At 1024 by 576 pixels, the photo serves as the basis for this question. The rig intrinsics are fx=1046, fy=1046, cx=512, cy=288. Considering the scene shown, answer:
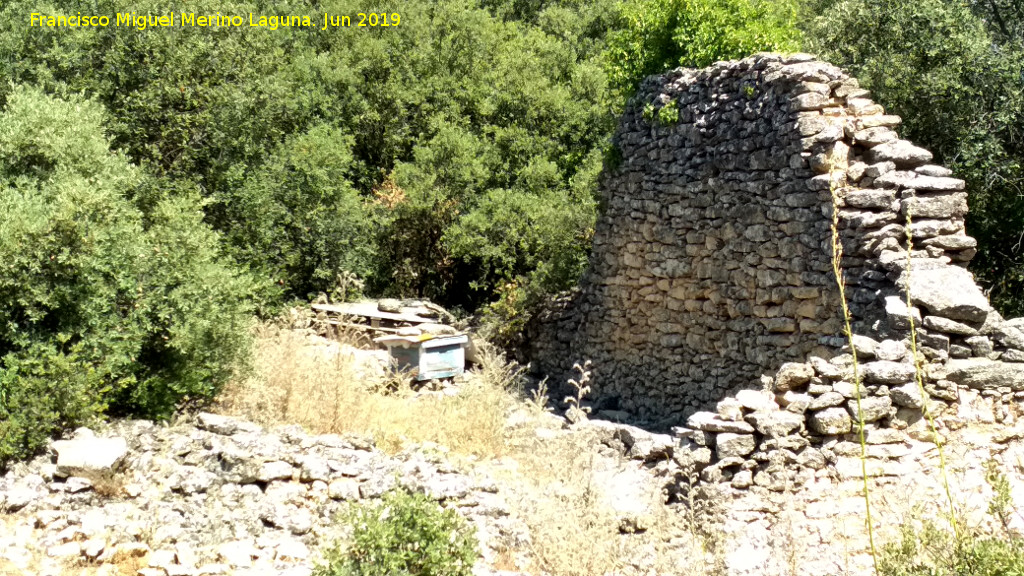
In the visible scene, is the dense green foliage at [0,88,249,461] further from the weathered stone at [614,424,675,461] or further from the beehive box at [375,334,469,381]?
the weathered stone at [614,424,675,461]

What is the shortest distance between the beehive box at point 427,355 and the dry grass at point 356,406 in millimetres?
1913

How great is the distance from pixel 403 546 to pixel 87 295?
4.18m

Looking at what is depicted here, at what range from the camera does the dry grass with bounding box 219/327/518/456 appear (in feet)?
Result: 29.6

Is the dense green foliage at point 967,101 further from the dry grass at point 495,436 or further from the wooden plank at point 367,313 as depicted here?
the wooden plank at point 367,313

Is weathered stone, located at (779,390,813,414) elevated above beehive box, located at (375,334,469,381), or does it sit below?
above

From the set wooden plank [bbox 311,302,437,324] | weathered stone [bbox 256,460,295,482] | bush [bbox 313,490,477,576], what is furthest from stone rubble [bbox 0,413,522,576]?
wooden plank [bbox 311,302,437,324]

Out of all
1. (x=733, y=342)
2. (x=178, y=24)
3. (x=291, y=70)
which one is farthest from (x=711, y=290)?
(x=291, y=70)

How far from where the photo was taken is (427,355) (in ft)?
39.8

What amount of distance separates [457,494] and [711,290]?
165 inches

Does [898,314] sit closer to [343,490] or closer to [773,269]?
[773,269]

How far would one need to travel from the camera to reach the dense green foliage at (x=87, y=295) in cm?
789

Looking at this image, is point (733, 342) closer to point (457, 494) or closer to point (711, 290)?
point (711, 290)

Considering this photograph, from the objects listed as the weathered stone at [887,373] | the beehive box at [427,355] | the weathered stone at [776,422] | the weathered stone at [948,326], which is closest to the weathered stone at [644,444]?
the weathered stone at [776,422]

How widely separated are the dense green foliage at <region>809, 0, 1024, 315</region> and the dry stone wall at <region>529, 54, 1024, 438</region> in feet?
7.64
